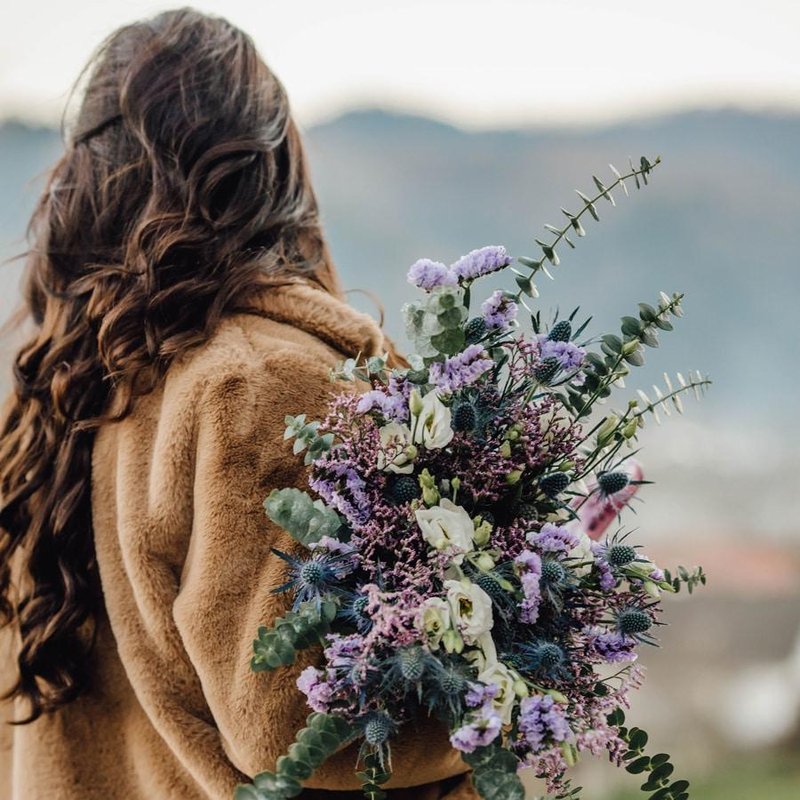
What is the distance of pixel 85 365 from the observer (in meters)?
1.22

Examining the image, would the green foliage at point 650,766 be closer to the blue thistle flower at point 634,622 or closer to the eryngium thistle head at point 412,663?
the blue thistle flower at point 634,622

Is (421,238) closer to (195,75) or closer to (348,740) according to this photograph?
(195,75)

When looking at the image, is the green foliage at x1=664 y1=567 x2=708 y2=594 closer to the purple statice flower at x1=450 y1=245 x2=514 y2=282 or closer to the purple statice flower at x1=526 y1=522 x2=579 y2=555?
the purple statice flower at x1=526 y1=522 x2=579 y2=555

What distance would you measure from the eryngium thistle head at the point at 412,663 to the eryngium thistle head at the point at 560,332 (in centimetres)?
33

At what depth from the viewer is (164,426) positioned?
1.11m

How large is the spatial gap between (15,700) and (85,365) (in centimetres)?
48

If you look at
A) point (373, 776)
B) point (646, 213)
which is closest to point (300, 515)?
point (373, 776)

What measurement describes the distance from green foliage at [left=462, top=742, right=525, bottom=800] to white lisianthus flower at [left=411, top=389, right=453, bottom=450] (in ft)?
0.92

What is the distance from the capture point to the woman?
1057mm

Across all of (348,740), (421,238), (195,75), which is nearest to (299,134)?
(195,75)

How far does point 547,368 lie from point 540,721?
13.1 inches

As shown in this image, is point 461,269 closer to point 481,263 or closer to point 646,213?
point 481,263

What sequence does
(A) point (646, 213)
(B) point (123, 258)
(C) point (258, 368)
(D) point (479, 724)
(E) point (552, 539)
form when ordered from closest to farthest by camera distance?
(D) point (479, 724)
(E) point (552, 539)
(C) point (258, 368)
(B) point (123, 258)
(A) point (646, 213)

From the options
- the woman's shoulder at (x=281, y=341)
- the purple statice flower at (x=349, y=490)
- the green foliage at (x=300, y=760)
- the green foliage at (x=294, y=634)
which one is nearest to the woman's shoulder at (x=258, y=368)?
the woman's shoulder at (x=281, y=341)
